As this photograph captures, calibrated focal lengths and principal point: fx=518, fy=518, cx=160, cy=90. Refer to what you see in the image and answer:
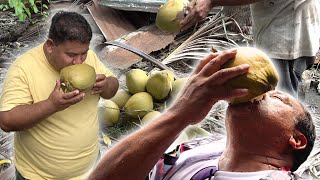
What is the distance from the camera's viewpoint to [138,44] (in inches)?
213

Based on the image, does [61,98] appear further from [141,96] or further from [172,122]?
[141,96]

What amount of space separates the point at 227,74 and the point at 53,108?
3.74ft

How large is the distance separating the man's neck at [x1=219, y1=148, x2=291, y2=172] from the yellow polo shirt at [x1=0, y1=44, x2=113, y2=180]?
41.4 inches

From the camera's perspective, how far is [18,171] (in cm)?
258

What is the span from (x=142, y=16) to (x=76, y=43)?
355 cm

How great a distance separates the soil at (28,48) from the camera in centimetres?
384

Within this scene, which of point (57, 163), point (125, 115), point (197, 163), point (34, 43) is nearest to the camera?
point (197, 163)

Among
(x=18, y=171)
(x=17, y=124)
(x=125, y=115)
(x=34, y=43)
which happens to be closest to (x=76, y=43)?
(x=17, y=124)

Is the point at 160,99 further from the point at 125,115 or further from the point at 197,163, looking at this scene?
the point at 197,163

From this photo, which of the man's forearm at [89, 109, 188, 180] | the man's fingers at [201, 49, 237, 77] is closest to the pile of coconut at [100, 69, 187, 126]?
the man's forearm at [89, 109, 188, 180]

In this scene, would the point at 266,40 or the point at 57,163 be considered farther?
the point at 266,40

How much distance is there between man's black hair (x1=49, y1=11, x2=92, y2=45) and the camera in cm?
246

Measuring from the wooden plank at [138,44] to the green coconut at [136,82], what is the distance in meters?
0.72

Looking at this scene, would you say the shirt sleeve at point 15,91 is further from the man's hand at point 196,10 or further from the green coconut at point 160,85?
the green coconut at point 160,85
